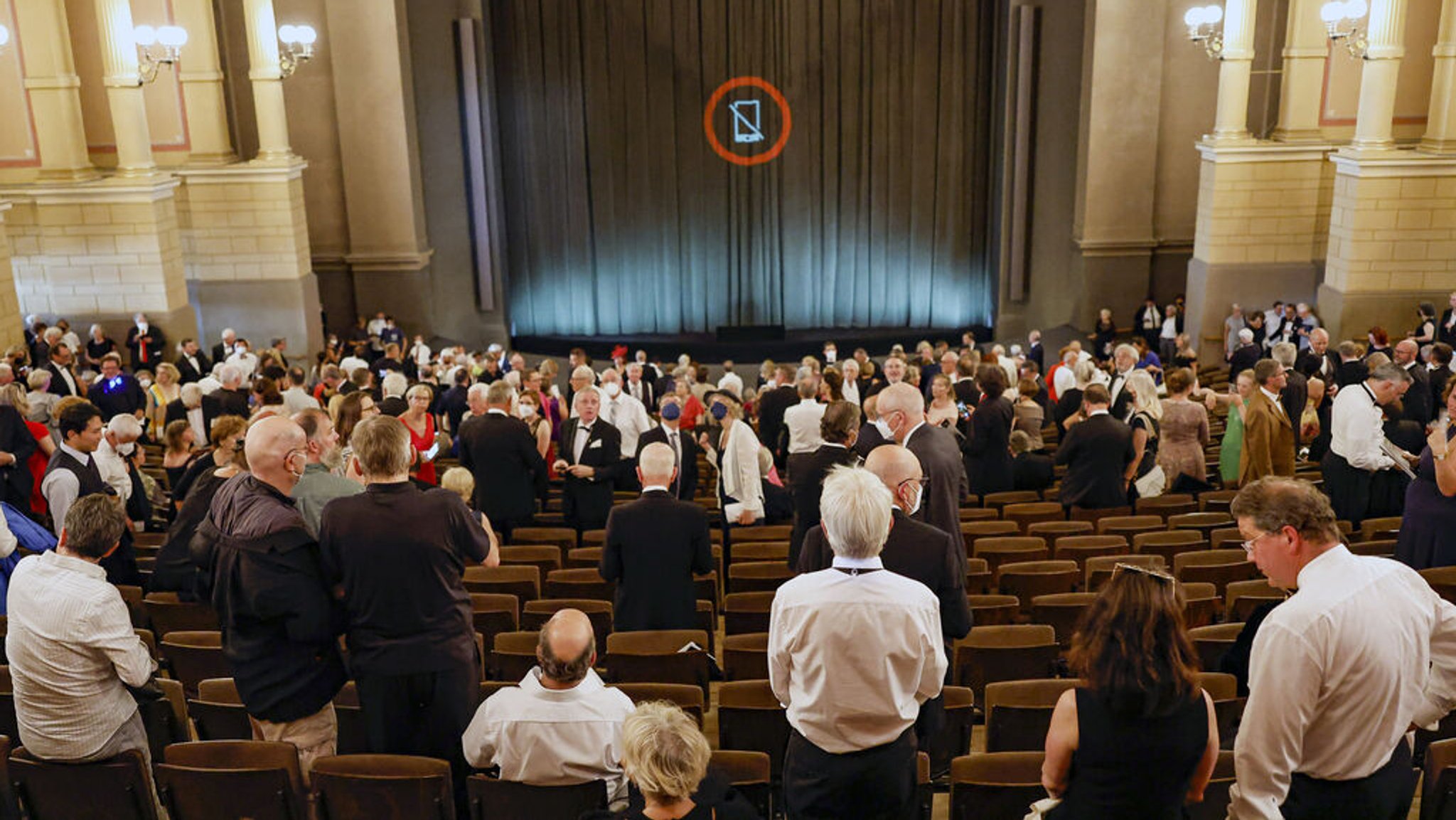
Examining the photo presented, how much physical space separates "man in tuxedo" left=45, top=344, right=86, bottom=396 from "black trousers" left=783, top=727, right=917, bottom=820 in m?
9.91

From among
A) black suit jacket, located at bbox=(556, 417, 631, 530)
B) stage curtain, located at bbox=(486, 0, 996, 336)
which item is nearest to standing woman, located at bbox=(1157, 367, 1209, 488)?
black suit jacket, located at bbox=(556, 417, 631, 530)

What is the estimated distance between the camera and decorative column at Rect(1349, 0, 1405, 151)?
44.4 feet

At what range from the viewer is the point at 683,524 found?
5.24m

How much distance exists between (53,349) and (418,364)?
12.8 ft

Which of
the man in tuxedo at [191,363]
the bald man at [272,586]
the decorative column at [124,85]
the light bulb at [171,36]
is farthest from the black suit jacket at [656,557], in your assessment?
the decorative column at [124,85]

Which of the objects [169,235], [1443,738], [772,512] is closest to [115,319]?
[169,235]

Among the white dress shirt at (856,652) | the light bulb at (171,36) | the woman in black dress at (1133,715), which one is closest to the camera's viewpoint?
the woman in black dress at (1133,715)

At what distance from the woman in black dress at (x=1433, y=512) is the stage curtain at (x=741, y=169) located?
14482mm

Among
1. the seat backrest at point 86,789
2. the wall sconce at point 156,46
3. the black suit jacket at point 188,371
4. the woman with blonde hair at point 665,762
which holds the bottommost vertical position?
the black suit jacket at point 188,371

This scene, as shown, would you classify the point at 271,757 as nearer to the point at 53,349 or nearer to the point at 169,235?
the point at 53,349

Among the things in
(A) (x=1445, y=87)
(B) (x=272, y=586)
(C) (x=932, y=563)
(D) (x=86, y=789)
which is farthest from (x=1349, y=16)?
(D) (x=86, y=789)

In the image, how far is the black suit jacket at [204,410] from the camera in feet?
31.0

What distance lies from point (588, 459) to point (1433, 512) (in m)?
4.56

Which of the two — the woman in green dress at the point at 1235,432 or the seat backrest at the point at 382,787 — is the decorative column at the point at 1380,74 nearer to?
the woman in green dress at the point at 1235,432
